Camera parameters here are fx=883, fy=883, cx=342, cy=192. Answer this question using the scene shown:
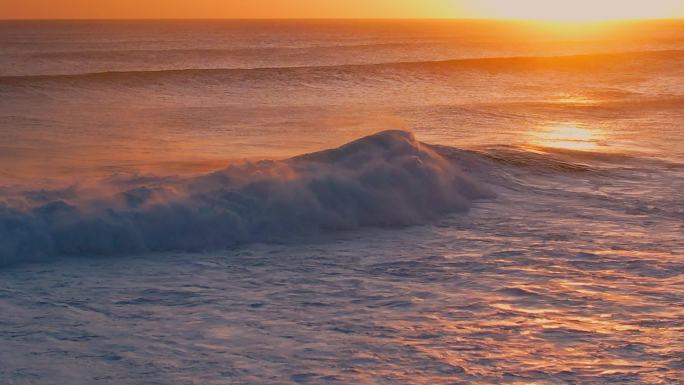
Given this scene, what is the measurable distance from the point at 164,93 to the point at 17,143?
1237 centimetres

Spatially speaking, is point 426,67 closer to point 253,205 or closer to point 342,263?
point 253,205

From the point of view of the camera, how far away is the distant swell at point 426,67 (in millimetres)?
27953

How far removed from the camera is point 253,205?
24.4 feet

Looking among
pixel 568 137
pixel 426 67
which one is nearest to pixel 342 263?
pixel 568 137

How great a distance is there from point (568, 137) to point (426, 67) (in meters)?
20.1

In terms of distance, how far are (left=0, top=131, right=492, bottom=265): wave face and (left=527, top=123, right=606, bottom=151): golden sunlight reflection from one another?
172 inches

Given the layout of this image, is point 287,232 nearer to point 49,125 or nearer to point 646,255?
point 646,255

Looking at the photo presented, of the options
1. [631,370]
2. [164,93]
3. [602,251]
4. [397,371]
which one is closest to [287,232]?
[602,251]

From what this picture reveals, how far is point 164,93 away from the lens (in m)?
25.7

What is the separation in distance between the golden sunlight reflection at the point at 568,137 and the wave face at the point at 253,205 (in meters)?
4.37

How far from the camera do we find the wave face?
6.64m

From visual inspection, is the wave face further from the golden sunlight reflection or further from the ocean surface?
→ the golden sunlight reflection

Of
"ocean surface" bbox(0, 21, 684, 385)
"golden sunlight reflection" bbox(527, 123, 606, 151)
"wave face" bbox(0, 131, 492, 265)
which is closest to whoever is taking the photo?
"ocean surface" bbox(0, 21, 684, 385)

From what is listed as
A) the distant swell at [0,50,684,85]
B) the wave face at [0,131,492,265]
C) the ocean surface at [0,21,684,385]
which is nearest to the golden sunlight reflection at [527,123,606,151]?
the ocean surface at [0,21,684,385]
